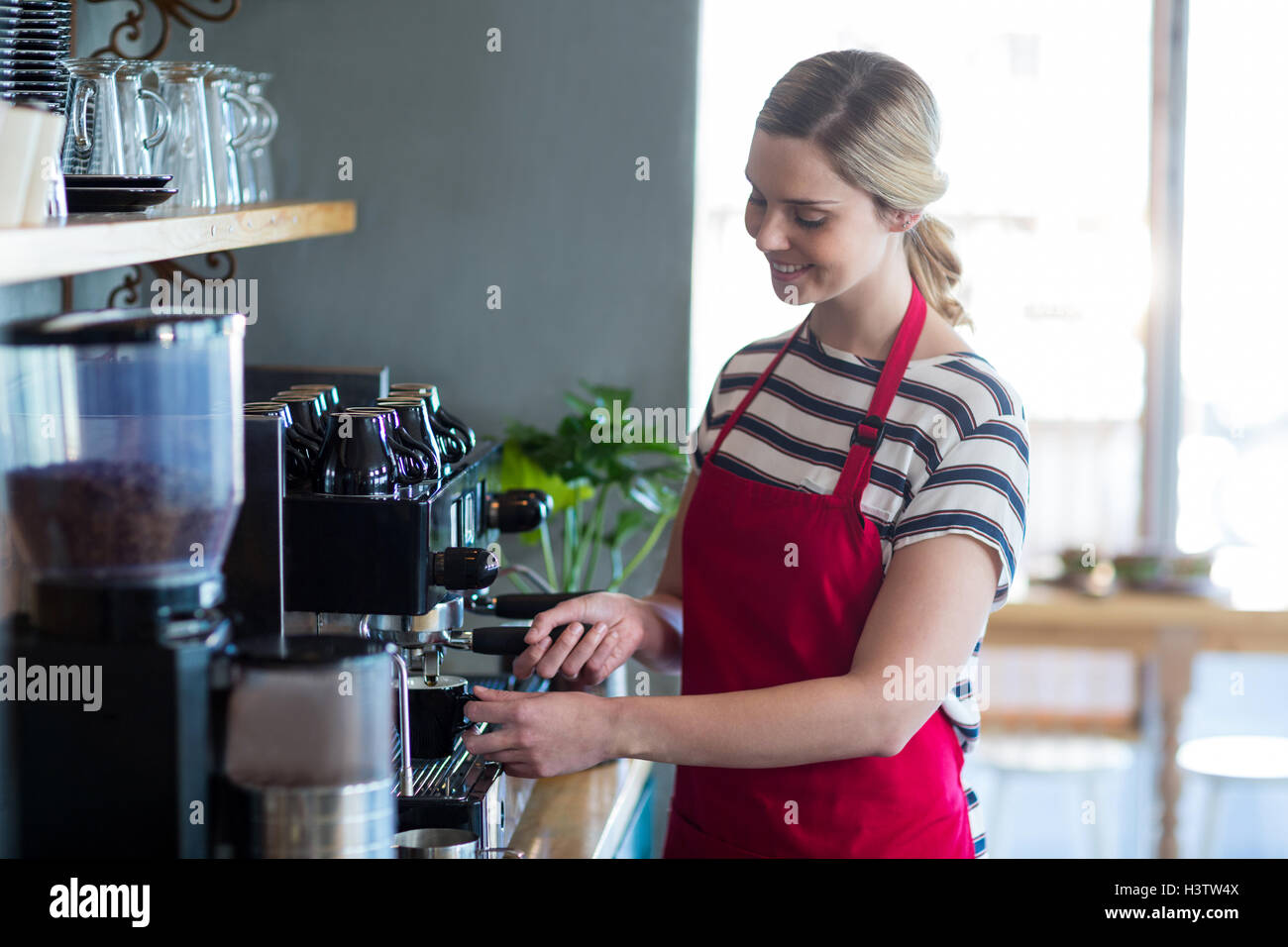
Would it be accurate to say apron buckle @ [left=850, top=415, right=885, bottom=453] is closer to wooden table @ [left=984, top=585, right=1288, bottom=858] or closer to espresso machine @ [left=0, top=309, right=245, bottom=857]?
espresso machine @ [left=0, top=309, right=245, bottom=857]

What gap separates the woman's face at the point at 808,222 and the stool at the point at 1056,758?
2.11m

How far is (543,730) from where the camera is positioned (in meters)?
1.10

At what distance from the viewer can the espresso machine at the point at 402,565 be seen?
1174mm

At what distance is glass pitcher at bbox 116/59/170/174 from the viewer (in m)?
1.32

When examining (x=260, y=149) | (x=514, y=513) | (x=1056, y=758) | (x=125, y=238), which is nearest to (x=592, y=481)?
(x=514, y=513)

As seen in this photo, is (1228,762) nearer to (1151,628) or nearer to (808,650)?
(1151,628)

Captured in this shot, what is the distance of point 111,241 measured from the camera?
3.23 feet

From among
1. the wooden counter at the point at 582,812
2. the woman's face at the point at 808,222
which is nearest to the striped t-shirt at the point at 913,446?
the woman's face at the point at 808,222

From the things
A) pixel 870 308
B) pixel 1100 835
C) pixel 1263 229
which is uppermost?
pixel 1263 229

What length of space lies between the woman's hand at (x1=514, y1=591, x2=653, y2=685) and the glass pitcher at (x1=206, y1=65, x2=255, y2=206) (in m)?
0.68

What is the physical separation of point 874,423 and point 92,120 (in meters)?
0.82
